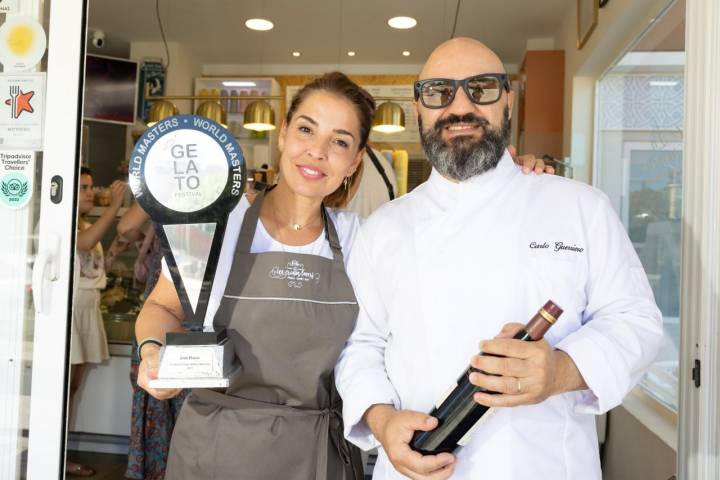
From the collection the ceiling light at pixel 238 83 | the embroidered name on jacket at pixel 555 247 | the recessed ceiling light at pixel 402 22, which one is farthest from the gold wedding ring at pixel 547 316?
the ceiling light at pixel 238 83

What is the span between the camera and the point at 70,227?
1714mm

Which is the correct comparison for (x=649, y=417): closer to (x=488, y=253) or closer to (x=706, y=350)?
(x=706, y=350)

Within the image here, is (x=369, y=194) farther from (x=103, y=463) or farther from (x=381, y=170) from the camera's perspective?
(x=103, y=463)

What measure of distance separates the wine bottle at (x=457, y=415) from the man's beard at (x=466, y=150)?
440mm

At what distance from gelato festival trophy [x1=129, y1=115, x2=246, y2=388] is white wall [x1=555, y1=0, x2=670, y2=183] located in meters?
2.75

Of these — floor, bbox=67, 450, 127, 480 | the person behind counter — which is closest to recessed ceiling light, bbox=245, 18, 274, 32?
the person behind counter

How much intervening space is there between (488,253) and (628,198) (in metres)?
2.63

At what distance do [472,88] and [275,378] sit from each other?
0.74 meters

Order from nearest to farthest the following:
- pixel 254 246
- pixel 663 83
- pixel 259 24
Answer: pixel 254 246 < pixel 663 83 < pixel 259 24

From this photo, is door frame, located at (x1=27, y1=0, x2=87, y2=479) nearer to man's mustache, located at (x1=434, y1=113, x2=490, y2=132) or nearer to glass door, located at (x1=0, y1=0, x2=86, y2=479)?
glass door, located at (x1=0, y1=0, x2=86, y2=479)

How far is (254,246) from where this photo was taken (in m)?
1.49

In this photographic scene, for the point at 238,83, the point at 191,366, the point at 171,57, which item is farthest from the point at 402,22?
the point at 191,366

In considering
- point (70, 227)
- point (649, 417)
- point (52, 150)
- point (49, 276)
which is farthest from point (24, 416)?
point (649, 417)

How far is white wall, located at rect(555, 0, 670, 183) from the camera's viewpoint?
345 cm
